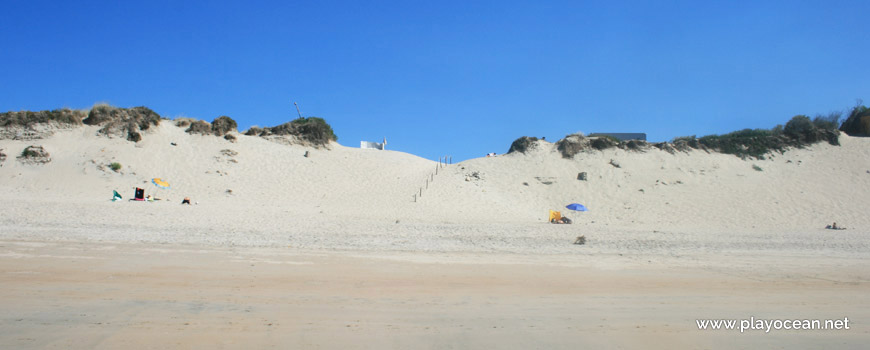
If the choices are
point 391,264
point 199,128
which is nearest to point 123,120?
point 199,128

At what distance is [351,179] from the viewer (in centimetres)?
2827

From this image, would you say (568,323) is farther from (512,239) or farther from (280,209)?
(280,209)

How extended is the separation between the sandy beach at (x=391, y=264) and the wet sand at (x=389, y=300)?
0.12 ft

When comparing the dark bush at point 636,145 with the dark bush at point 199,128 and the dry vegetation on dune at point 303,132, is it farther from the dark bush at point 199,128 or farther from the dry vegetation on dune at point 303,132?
the dark bush at point 199,128

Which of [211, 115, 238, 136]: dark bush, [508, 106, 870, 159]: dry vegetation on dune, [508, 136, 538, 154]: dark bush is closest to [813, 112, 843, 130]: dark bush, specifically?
[508, 106, 870, 159]: dry vegetation on dune

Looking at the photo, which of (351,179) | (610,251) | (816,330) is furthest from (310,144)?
(816,330)

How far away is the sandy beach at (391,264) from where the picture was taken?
212 inches

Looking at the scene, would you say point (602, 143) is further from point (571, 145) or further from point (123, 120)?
point (123, 120)

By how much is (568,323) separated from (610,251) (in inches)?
269

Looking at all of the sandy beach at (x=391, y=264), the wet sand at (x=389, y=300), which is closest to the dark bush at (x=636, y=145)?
the sandy beach at (x=391, y=264)

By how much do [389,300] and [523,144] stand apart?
28.7 m

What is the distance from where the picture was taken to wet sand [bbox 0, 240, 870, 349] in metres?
5.11

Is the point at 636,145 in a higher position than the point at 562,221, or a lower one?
higher

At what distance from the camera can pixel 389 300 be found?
21.6 ft
